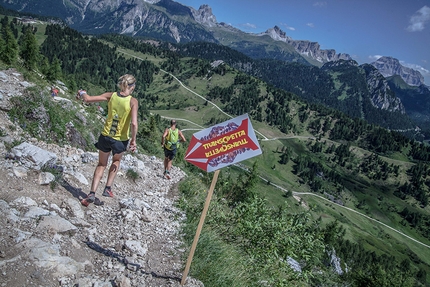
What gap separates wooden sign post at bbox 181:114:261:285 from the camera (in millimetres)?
6773

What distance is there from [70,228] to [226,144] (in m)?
4.37

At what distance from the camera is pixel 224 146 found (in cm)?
704

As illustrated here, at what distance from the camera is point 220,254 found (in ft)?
25.7

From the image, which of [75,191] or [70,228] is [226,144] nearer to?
[70,228]

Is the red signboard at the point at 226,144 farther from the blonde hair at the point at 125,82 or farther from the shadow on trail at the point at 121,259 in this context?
the shadow on trail at the point at 121,259

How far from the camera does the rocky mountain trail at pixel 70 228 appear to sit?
5574 millimetres

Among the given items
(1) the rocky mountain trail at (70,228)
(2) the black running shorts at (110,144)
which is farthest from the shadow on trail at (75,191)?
(2) the black running shorts at (110,144)

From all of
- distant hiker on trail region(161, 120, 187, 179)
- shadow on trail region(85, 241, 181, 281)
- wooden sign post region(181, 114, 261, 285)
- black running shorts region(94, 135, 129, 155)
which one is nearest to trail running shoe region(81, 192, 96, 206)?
black running shorts region(94, 135, 129, 155)

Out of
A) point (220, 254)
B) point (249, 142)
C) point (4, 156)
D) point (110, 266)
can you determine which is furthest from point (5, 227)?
point (249, 142)

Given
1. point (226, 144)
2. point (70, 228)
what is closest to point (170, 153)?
point (70, 228)

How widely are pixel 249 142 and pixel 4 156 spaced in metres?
7.32

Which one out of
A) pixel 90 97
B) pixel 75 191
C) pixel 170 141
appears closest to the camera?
pixel 90 97

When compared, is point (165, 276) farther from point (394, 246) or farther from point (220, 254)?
point (394, 246)

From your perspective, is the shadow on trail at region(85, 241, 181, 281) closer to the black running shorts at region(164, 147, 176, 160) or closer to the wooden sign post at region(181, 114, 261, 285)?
the wooden sign post at region(181, 114, 261, 285)
